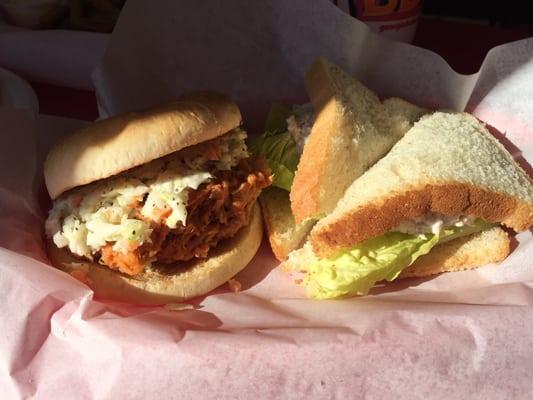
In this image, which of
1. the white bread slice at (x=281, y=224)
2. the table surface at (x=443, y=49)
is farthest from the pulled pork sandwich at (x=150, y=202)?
the table surface at (x=443, y=49)

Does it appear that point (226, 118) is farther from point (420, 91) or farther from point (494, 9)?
point (494, 9)

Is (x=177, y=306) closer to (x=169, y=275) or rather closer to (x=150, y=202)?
(x=169, y=275)

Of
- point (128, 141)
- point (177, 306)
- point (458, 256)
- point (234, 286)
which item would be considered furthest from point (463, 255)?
point (128, 141)

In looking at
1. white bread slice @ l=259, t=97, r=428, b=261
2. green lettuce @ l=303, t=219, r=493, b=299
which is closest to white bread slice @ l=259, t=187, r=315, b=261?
white bread slice @ l=259, t=97, r=428, b=261

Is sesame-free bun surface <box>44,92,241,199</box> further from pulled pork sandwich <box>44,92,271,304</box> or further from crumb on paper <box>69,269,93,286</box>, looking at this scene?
crumb on paper <box>69,269,93,286</box>

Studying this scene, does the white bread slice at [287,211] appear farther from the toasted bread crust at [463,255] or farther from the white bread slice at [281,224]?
the toasted bread crust at [463,255]

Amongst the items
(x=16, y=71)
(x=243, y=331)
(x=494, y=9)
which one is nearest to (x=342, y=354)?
(x=243, y=331)
